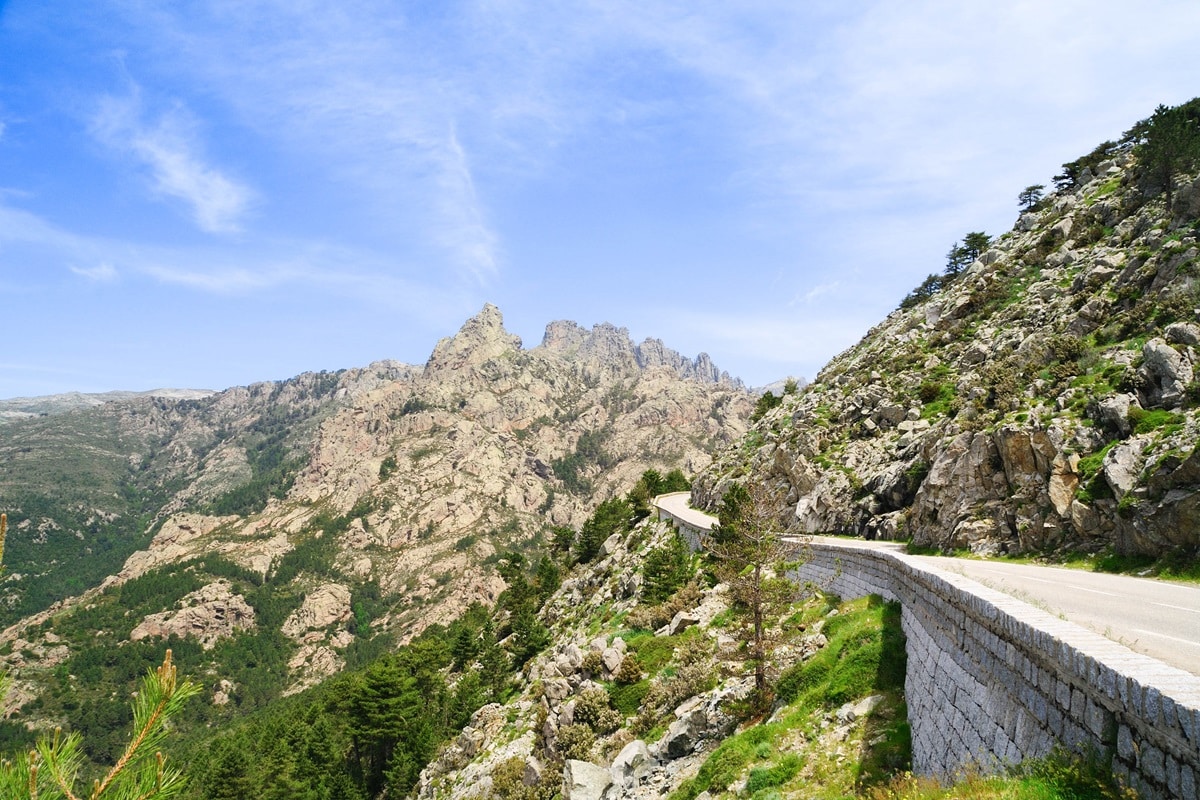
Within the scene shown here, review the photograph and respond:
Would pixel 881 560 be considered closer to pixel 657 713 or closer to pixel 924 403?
pixel 657 713

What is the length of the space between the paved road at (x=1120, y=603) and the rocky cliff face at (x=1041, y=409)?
386 cm

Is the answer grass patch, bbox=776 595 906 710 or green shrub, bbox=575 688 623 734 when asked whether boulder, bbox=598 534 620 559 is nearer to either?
green shrub, bbox=575 688 623 734

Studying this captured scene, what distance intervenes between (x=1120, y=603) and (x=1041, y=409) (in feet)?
57.9

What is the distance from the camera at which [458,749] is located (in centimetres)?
3781

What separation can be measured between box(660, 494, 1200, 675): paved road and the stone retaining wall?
120 centimetres

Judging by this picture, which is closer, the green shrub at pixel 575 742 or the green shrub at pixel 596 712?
the green shrub at pixel 575 742

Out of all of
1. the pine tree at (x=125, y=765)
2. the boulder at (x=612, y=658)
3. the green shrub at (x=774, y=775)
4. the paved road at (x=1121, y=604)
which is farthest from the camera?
the boulder at (x=612, y=658)

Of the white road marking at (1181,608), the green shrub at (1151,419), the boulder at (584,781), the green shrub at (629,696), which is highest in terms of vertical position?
the green shrub at (1151,419)

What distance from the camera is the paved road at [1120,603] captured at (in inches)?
396

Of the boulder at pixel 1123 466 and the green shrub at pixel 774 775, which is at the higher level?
the boulder at pixel 1123 466

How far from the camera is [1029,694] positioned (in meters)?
9.08

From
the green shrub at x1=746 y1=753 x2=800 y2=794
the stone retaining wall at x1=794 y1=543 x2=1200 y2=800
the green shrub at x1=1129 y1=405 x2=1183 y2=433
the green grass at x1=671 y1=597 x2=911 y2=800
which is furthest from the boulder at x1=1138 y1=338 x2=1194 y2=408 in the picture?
the green shrub at x1=746 y1=753 x2=800 y2=794

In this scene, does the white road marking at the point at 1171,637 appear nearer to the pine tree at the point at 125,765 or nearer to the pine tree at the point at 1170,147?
the pine tree at the point at 125,765

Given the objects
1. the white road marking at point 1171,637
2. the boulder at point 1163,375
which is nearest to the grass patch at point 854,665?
the white road marking at point 1171,637
